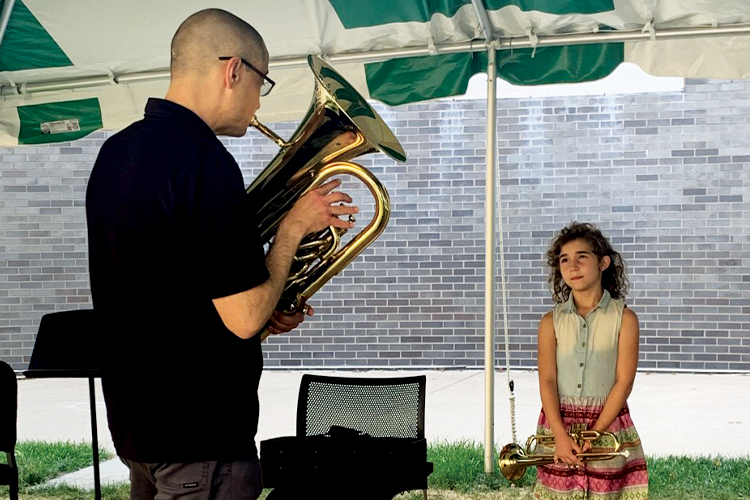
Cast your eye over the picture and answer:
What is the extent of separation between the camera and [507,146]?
29.3ft

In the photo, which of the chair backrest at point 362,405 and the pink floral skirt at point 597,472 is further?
the chair backrest at point 362,405

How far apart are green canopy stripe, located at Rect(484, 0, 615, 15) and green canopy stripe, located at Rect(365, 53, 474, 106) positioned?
458 mm

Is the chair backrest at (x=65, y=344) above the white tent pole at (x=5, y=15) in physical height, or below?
below

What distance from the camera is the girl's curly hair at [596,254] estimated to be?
11.4 feet

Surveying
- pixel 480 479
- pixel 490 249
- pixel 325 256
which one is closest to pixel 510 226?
pixel 480 479

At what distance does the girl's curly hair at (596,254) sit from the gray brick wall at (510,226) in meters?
5.31

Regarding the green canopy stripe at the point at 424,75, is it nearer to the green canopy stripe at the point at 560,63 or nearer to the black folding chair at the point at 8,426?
the green canopy stripe at the point at 560,63

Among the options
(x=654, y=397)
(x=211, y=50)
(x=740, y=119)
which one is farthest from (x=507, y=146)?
(x=211, y=50)

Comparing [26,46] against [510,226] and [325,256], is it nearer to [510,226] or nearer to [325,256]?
[325,256]

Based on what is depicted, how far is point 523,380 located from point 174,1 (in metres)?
5.48

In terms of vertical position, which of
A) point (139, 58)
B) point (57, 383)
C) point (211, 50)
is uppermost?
point (139, 58)

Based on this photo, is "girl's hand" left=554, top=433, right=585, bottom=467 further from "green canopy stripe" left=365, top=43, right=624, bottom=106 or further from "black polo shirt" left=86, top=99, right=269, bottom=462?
"green canopy stripe" left=365, top=43, right=624, bottom=106

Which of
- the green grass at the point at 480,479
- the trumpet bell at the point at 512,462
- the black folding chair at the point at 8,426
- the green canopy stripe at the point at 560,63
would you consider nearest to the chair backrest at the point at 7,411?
the black folding chair at the point at 8,426

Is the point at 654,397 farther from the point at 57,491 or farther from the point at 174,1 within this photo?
the point at 174,1
